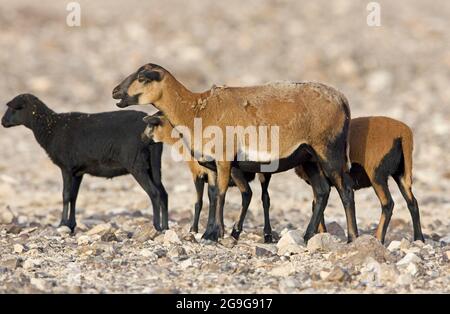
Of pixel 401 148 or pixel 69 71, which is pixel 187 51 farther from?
pixel 401 148

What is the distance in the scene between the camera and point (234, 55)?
3569 cm

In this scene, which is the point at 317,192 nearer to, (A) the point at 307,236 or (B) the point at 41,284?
(A) the point at 307,236

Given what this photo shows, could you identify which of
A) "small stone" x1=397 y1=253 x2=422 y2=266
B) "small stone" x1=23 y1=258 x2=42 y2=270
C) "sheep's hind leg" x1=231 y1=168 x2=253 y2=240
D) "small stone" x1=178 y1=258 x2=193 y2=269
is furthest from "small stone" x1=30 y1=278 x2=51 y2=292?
"small stone" x1=397 y1=253 x2=422 y2=266

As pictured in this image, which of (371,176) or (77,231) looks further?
(77,231)

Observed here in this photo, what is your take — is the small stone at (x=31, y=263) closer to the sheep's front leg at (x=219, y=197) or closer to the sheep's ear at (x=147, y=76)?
the sheep's front leg at (x=219, y=197)

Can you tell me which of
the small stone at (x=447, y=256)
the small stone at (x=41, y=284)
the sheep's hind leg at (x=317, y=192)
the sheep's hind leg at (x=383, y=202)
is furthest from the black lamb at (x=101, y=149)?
the small stone at (x=447, y=256)

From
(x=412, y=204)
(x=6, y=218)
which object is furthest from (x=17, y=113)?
(x=412, y=204)

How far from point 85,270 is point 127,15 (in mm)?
28422

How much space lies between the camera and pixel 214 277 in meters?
11.0

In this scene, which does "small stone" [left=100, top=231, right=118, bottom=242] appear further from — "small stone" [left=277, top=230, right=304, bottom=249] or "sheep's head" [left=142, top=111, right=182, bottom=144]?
"small stone" [left=277, top=230, right=304, bottom=249]

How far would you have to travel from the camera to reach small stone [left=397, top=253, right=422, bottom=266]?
11367 mm

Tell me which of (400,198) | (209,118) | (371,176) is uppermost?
(209,118)

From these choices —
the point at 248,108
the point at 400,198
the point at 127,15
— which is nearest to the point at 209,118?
the point at 248,108

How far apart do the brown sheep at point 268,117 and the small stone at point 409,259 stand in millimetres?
1626
